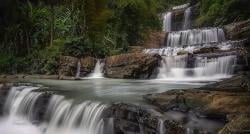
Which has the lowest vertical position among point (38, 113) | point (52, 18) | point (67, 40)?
point (38, 113)

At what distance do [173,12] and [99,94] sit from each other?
22524 millimetres

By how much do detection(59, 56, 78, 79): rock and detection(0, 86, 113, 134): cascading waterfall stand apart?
281 inches

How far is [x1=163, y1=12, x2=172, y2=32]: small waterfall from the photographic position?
1363 inches

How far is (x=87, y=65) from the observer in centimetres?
→ 2278

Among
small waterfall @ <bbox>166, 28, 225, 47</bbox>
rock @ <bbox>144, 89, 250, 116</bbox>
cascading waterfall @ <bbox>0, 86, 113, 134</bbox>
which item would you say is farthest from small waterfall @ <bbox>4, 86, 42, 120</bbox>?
small waterfall @ <bbox>166, 28, 225, 47</bbox>

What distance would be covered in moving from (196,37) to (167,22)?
935 centimetres

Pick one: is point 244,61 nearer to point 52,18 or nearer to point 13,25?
point 52,18

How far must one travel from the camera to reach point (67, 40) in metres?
25.3

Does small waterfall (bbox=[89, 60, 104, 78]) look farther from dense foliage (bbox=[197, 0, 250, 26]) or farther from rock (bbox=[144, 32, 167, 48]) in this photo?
dense foliage (bbox=[197, 0, 250, 26])

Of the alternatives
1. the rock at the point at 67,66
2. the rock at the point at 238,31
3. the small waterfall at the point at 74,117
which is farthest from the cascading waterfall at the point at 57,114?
the rock at the point at 238,31

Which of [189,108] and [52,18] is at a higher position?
[52,18]

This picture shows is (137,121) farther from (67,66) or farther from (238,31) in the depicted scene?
(238,31)

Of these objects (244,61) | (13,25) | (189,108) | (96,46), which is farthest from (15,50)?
Result: (189,108)

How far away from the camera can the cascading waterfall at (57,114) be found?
35.4 feet
